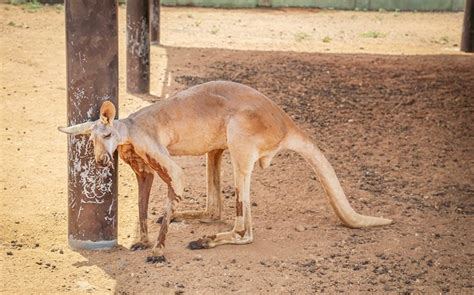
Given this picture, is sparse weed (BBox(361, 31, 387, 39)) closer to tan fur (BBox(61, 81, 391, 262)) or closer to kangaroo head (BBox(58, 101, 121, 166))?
tan fur (BBox(61, 81, 391, 262))

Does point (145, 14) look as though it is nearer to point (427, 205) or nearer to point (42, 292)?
point (427, 205)

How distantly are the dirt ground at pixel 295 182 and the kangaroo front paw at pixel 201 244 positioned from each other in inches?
4.0

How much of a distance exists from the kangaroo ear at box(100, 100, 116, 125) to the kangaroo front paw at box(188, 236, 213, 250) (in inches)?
45.6

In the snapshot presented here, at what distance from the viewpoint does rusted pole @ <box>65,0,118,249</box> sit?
5.93 metres

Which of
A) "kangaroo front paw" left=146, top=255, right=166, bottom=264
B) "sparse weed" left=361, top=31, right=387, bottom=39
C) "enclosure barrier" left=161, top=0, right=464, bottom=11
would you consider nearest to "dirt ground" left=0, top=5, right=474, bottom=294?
"kangaroo front paw" left=146, top=255, right=166, bottom=264

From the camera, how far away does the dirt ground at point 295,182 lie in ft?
18.8

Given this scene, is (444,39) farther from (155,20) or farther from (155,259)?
(155,259)

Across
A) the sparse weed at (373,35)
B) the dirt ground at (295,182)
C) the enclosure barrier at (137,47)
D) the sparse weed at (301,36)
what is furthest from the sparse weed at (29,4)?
the enclosure barrier at (137,47)

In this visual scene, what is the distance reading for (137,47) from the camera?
11.9m

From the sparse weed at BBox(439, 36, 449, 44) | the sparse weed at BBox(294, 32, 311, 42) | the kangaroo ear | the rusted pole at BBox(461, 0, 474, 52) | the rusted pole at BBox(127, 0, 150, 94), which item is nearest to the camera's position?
the kangaroo ear

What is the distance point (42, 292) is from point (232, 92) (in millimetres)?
2084

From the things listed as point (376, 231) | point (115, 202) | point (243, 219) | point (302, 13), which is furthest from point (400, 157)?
point (302, 13)

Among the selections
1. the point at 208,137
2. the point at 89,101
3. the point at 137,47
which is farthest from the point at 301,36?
the point at 89,101

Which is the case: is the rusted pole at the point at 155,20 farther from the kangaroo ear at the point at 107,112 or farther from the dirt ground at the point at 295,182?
the kangaroo ear at the point at 107,112
